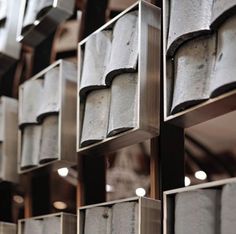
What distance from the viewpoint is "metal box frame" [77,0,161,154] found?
7.94 ft

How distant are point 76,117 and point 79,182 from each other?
373 mm

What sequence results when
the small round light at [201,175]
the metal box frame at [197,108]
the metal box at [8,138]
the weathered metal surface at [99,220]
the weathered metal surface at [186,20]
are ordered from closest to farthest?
the metal box frame at [197,108]
the weathered metal surface at [186,20]
the weathered metal surface at [99,220]
the metal box at [8,138]
the small round light at [201,175]

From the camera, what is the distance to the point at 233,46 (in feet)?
6.42

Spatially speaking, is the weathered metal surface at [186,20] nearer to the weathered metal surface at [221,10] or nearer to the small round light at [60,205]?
the weathered metal surface at [221,10]

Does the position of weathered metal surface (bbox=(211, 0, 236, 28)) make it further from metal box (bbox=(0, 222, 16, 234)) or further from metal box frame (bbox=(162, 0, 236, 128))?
metal box (bbox=(0, 222, 16, 234))

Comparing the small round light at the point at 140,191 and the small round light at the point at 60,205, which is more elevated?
the small round light at the point at 140,191

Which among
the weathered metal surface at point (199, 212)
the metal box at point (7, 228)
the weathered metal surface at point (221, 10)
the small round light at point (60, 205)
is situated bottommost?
the weathered metal surface at point (199, 212)

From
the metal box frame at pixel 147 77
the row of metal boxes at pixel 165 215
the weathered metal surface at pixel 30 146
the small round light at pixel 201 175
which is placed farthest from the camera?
the small round light at pixel 201 175

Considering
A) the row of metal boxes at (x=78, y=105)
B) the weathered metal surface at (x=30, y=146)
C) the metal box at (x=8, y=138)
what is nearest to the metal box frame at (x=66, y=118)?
the row of metal boxes at (x=78, y=105)

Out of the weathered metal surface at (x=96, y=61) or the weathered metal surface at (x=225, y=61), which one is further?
the weathered metal surface at (x=96, y=61)

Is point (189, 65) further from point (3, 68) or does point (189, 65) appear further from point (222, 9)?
point (3, 68)

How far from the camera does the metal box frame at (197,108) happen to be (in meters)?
2.03

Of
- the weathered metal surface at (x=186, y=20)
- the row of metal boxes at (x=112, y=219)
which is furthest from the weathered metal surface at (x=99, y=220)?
the weathered metal surface at (x=186, y=20)

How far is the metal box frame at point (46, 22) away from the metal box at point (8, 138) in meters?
0.48
